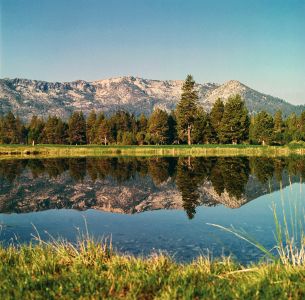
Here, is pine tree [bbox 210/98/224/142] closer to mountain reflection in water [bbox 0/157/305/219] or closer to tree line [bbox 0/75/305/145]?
tree line [bbox 0/75/305/145]

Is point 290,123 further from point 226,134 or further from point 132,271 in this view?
point 132,271

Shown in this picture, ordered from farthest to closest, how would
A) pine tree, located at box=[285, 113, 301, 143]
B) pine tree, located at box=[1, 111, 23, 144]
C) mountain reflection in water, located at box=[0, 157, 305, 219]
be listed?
pine tree, located at box=[1, 111, 23, 144] → pine tree, located at box=[285, 113, 301, 143] → mountain reflection in water, located at box=[0, 157, 305, 219]

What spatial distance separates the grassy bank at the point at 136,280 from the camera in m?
5.96

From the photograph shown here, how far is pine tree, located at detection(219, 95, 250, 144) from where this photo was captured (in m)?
88.6

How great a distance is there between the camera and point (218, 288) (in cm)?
626

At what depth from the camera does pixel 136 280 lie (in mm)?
6590

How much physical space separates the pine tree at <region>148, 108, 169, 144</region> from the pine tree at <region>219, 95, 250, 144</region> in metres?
17.5

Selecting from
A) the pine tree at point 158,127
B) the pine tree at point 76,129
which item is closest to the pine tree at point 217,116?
the pine tree at point 158,127

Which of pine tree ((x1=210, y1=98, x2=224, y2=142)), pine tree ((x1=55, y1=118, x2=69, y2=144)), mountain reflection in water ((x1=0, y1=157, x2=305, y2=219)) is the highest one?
pine tree ((x1=210, y1=98, x2=224, y2=142))

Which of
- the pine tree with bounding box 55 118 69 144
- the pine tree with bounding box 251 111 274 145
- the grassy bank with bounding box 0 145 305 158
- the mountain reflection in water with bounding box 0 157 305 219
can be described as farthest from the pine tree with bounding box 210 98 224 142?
the mountain reflection in water with bounding box 0 157 305 219

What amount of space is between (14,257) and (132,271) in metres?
2.97

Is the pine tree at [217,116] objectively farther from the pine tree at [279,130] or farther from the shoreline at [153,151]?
the shoreline at [153,151]

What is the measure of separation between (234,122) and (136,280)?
275 ft

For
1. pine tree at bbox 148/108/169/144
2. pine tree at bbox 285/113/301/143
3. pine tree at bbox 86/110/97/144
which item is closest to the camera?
pine tree at bbox 285/113/301/143
